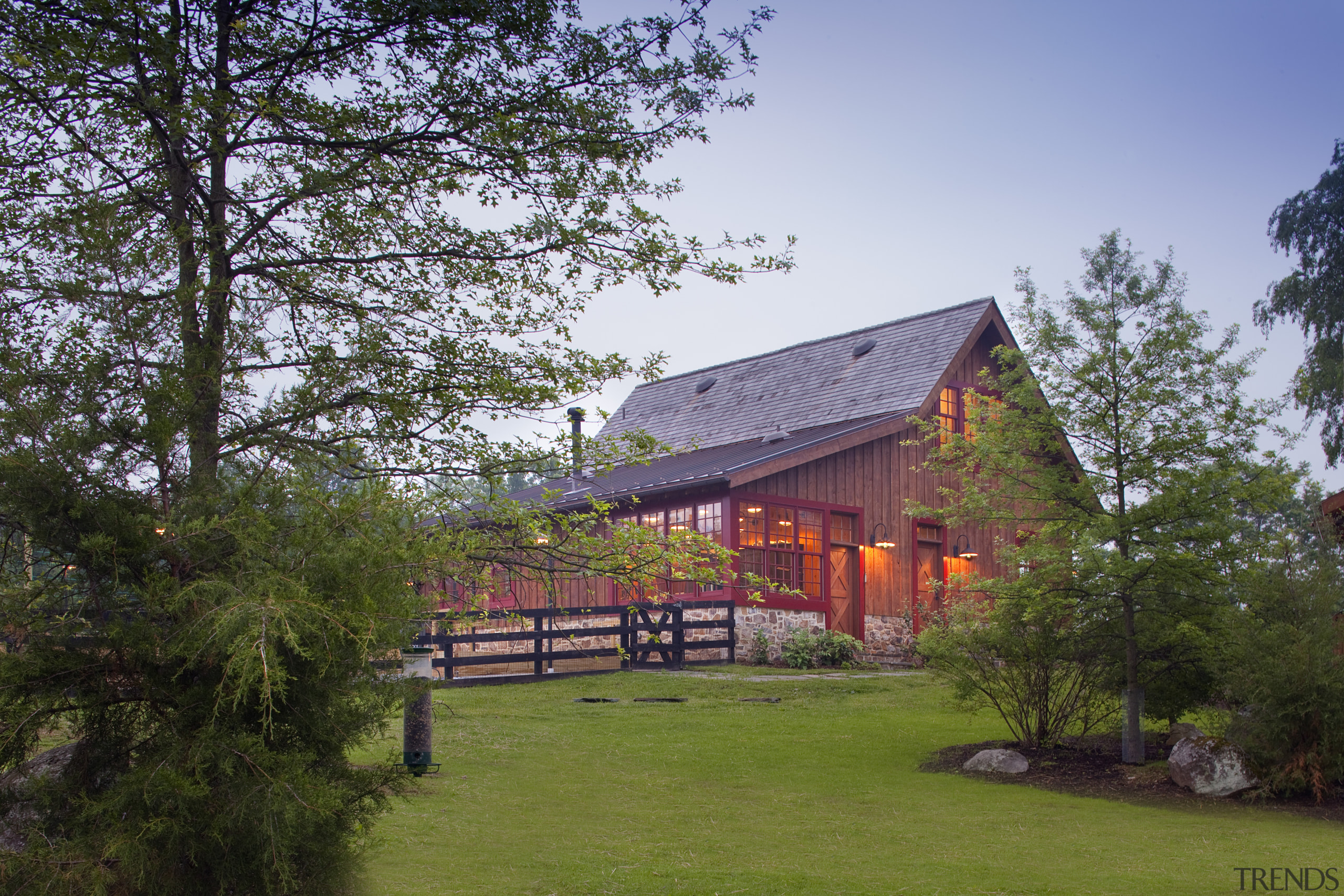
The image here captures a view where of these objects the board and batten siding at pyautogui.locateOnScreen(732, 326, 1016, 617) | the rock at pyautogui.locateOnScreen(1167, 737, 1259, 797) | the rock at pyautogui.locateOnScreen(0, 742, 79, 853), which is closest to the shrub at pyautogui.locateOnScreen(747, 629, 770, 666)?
the board and batten siding at pyautogui.locateOnScreen(732, 326, 1016, 617)

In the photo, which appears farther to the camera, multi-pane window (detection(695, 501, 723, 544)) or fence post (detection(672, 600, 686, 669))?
multi-pane window (detection(695, 501, 723, 544))

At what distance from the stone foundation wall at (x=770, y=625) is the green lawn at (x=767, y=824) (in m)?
5.51

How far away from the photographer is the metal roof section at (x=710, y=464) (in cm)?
1773

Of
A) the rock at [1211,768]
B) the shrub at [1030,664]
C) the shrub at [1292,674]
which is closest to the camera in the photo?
the shrub at [1292,674]

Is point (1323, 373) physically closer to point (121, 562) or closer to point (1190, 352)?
point (1190, 352)

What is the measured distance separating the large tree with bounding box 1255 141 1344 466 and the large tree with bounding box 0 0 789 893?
2310 centimetres

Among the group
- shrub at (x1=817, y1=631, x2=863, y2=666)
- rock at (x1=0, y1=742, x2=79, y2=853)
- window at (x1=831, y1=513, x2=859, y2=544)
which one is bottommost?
shrub at (x1=817, y1=631, x2=863, y2=666)

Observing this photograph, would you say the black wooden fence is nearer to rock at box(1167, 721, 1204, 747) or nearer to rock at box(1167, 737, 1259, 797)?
rock at box(1167, 721, 1204, 747)

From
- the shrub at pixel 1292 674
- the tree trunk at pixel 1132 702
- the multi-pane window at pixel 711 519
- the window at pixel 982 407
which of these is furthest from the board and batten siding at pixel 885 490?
the shrub at pixel 1292 674

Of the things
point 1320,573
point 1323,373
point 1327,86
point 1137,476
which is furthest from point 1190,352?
point 1327,86

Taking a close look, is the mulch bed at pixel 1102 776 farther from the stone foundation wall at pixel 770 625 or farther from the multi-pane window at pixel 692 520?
the multi-pane window at pixel 692 520

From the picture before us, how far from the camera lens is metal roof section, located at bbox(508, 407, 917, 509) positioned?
17734 mm

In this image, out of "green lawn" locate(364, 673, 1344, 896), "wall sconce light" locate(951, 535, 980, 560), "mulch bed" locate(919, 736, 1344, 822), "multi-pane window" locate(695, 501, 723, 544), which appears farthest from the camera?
"wall sconce light" locate(951, 535, 980, 560)

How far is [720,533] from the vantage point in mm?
17844
